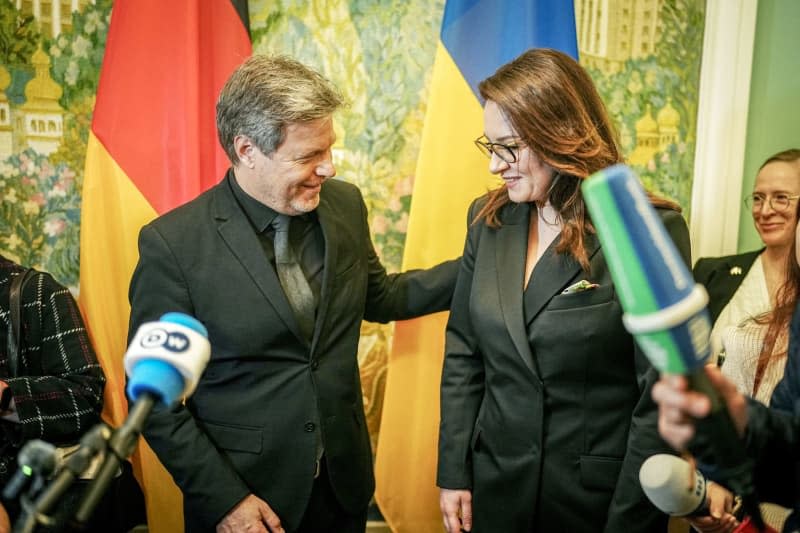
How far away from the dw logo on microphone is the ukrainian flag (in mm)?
1235

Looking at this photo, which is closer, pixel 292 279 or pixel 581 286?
pixel 581 286

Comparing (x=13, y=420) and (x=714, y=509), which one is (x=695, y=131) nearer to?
(x=714, y=509)

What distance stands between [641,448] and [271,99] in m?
1.09

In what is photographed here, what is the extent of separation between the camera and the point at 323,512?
5.19ft

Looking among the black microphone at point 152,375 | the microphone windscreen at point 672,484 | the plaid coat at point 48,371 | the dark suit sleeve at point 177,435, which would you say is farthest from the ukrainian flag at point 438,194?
the black microphone at point 152,375

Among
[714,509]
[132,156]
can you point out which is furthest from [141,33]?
[714,509]

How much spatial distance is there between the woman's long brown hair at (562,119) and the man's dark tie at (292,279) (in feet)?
1.90

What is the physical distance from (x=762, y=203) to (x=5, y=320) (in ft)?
7.25

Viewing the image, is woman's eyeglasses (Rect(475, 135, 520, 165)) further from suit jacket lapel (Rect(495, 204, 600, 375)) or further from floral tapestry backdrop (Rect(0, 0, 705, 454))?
floral tapestry backdrop (Rect(0, 0, 705, 454))

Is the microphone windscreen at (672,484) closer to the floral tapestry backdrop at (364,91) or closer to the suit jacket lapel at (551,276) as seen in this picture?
the suit jacket lapel at (551,276)

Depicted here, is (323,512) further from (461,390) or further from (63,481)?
(63,481)

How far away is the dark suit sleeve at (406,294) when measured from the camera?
1823 mm

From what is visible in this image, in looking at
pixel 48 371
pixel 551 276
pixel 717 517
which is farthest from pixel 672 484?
pixel 48 371

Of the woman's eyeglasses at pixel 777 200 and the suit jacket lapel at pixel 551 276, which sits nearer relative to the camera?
the suit jacket lapel at pixel 551 276
